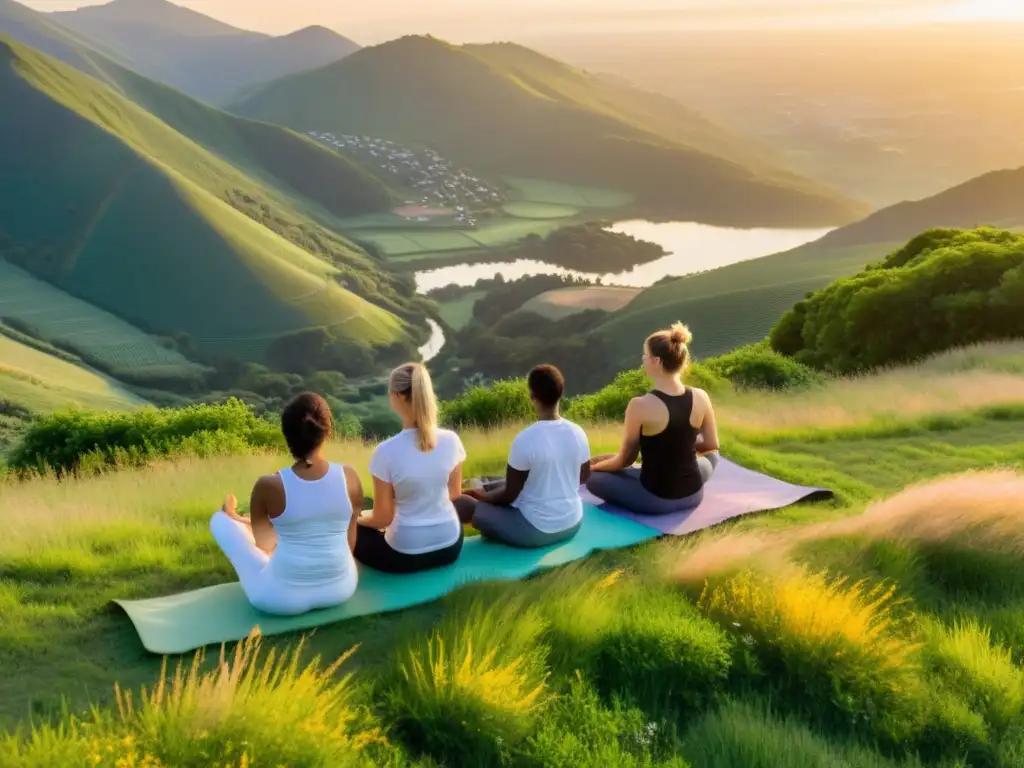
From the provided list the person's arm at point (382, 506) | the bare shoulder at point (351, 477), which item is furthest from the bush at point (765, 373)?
the bare shoulder at point (351, 477)

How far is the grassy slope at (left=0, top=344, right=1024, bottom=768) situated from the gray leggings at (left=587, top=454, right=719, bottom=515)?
2.13 ft

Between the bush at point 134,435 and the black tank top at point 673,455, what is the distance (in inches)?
380

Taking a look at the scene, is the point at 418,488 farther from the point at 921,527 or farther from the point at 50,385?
the point at 50,385

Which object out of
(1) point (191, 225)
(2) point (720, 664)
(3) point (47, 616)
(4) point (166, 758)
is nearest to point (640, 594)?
(2) point (720, 664)

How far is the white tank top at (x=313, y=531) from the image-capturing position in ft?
18.7

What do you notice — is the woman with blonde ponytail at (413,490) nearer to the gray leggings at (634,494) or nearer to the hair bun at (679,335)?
the gray leggings at (634,494)

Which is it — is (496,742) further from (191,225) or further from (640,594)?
(191,225)


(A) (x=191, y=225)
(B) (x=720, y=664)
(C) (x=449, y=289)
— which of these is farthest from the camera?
(C) (x=449, y=289)

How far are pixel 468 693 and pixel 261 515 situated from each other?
74.5 inches

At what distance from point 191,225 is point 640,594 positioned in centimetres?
16088

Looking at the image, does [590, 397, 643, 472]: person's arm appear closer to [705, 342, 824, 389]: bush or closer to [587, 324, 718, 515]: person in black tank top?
[587, 324, 718, 515]: person in black tank top

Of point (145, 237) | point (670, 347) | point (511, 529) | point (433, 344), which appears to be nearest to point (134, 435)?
point (511, 529)

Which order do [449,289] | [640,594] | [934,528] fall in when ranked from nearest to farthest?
[640,594], [934,528], [449,289]

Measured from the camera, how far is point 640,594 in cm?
629
